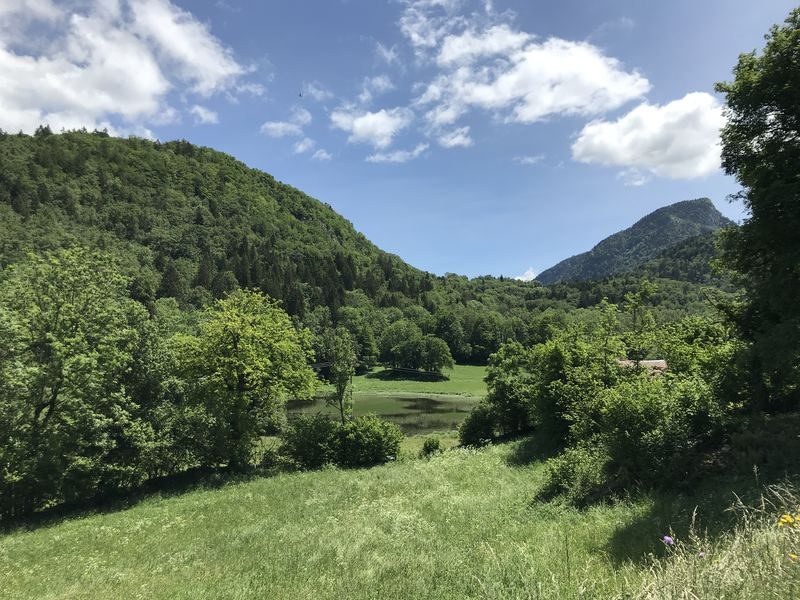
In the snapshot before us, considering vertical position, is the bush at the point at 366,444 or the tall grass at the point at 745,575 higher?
the tall grass at the point at 745,575

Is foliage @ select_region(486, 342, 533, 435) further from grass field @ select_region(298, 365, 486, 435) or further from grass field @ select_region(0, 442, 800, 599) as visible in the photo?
grass field @ select_region(0, 442, 800, 599)

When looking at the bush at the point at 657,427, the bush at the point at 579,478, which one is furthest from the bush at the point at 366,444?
the bush at the point at 657,427

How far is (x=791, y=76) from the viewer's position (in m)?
13.4

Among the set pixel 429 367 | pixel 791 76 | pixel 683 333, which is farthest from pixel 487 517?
pixel 429 367

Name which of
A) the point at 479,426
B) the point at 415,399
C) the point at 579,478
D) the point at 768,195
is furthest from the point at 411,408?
the point at 768,195

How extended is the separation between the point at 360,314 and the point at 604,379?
485 feet

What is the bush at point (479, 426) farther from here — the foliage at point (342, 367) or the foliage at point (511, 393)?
the foliage at point (342, 367)

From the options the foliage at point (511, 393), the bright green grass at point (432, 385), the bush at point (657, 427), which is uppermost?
the bush at point (657, 427)

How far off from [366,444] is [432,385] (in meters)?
87.1

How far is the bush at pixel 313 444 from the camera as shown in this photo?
3075 centimetres

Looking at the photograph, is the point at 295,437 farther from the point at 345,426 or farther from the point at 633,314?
the point at 633,314

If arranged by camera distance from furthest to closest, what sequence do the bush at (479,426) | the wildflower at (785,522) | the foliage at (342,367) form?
the bush at (479,426)
the foliage at (342,367)
the wildflower at (785,522)

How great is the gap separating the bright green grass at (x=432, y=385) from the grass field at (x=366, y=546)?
77.8 meters

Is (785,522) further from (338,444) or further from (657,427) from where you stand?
(338,444)
